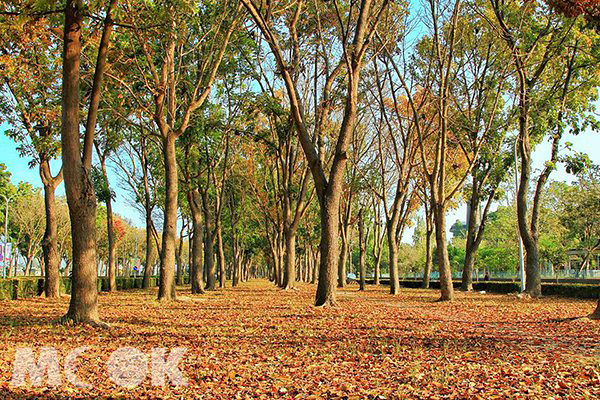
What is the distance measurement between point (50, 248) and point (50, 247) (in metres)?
0.04

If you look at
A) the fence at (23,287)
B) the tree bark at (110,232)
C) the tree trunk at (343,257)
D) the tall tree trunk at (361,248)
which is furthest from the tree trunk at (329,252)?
the tree trunk at (343,257)

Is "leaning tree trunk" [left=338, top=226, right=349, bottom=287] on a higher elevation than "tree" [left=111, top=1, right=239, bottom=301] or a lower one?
lower

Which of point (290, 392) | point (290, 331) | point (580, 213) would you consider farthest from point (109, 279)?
point (580, 213)

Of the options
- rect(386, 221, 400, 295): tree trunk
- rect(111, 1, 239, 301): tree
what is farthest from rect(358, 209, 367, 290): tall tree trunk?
rect(111, 1, 239, 301): tree

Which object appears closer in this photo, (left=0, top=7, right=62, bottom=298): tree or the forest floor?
the forest floor

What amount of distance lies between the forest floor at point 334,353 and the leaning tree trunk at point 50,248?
6.08 meters

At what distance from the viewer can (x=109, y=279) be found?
2738 cm

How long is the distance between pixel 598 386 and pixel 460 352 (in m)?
2.23

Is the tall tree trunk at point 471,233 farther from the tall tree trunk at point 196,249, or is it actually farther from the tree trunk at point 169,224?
the tree trunk at point 169,224

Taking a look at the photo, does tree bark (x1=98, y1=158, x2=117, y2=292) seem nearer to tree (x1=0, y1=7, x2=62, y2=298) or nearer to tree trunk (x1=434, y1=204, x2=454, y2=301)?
tree (x1=0, y1=7, x2=62, y2=298)

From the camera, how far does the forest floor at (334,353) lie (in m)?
5.47

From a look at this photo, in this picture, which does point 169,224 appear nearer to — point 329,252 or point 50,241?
point 50,241

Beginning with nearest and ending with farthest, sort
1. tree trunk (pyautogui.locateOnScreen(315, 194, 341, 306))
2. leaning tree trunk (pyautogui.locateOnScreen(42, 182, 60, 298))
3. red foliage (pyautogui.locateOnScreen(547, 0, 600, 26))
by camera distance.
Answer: red foliage (pyautogui.locateOnScreen(547, 0, 600, 26))
tree trunk (pyautogui.locateOnScreen(315, 194, 341, 306))
leaning tree trunk (pyautogui.locateOnScreen(42, 182, 60, 298))

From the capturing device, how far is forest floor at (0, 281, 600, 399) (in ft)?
17.9
